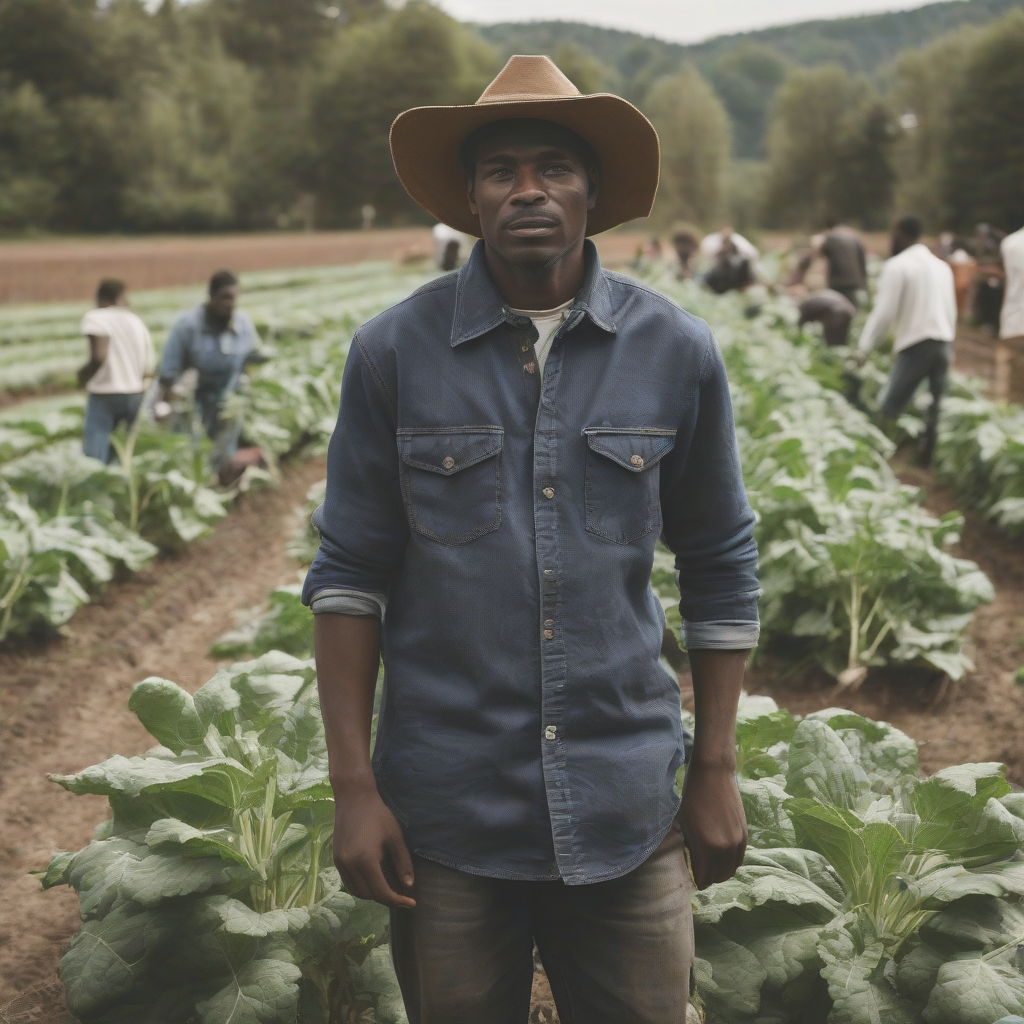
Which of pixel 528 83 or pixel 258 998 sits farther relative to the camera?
pixel 258 998

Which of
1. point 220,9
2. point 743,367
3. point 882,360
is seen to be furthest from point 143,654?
point 220,9

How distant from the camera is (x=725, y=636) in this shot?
2.08m

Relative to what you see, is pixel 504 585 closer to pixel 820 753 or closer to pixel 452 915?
pixel 452 915

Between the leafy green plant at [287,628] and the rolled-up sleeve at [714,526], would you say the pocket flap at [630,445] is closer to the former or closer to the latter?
the rolled-up sleeve at [714,526]

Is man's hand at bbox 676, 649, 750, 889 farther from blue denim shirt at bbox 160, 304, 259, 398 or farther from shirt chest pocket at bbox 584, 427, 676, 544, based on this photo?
blue denim shirt at bbox 160, 304, 259, 398

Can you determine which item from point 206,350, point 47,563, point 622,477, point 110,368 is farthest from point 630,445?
point 206,350

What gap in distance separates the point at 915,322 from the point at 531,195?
8225 millimetres

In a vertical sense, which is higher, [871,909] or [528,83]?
[528,83]

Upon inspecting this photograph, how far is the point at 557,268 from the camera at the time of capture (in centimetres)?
202

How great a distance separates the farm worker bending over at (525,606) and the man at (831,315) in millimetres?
11229

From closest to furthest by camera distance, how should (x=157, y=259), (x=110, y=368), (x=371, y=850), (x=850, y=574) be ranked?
(x=371, y=850) < (x=850, y=574) < (x=110, y=368) < (x=157, y=259)

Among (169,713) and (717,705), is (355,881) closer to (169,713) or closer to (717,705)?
(717,705)

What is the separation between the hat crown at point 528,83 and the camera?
202 cm

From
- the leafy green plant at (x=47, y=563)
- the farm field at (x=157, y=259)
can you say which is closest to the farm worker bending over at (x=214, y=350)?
the leafy green plant at (x=47, y=563)
